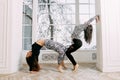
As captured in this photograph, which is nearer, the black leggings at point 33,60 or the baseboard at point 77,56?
the black leggings at point 33,60

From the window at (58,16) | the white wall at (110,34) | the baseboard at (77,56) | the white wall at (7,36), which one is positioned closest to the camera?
the white wall at (7,36)

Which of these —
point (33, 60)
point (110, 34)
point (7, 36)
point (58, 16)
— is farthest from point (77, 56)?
point (7, 36)

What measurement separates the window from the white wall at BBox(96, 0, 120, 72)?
169cm

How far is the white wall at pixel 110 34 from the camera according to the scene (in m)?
4.09

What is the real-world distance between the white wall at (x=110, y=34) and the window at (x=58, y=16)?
1688 mm

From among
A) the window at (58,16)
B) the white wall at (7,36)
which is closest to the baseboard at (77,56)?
the window at (58,16)

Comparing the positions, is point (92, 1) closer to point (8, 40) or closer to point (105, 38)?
point (105, 38)

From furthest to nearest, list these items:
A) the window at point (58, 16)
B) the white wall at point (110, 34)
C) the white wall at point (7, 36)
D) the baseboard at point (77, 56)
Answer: the window at point (58, 16), the baseboard at point (77, 56), the white wall at point (110, 34), the white wall at point (7, 36)

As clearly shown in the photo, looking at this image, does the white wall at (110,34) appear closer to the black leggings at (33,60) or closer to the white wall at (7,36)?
the black leggings at (33,60)

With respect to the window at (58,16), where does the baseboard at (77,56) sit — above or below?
below

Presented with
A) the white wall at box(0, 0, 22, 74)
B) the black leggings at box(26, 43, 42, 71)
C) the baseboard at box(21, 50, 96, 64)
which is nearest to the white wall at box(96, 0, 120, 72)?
the baseboard at box(21, 50, 96, 64)

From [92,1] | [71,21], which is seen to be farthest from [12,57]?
[92,1]

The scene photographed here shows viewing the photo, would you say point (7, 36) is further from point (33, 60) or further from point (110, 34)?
point (110, 34)

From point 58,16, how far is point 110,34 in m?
2.28
